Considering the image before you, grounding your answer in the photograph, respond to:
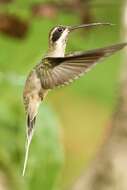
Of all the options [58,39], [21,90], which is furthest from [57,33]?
[21,90]

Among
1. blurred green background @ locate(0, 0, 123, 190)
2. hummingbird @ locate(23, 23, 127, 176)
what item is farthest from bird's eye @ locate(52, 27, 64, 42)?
blurred green background @ locate(0, 0, 123, 190)

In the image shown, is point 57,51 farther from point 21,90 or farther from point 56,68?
point 21,90

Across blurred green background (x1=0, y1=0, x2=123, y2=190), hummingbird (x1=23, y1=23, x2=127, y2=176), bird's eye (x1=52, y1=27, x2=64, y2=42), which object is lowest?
blurred green background (x1=0, y1=0, x2=123, y2=190)

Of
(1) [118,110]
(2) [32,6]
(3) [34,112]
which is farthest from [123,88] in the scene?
(3) [34,112]

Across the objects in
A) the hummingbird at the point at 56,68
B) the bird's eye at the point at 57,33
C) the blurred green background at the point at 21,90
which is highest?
the bird's eye at the point at 57,33

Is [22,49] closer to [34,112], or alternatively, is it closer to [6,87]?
[6,87]

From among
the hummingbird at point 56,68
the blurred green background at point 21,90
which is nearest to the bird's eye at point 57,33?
the hummingbird at point 56,68

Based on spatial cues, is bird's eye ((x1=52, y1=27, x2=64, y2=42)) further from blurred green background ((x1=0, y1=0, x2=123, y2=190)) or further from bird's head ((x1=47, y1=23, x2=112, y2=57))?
blurred green background ((x1=0, y1=0, x2=123, y2=190))

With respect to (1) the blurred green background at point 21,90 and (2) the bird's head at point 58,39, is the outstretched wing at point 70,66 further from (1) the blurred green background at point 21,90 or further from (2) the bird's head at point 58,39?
(1) the blurred green background at point 21,90
